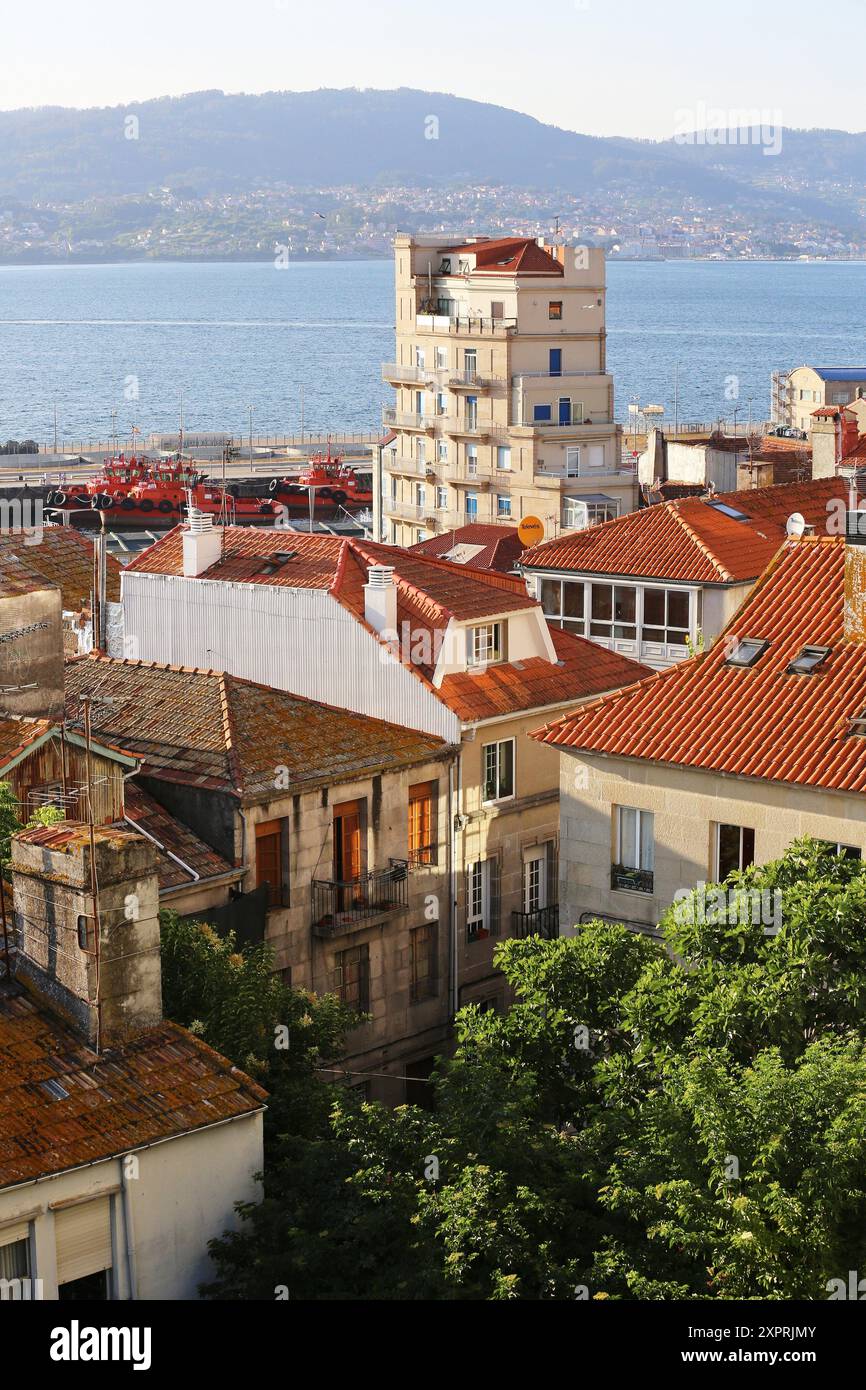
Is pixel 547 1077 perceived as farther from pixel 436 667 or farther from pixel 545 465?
pixel 545 465

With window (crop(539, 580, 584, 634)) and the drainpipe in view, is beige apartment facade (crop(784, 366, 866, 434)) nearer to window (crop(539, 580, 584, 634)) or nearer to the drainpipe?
window (crop(539, 580, 584, 634))

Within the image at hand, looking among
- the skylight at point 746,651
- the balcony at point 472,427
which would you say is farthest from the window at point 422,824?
the balcony at point 472,427

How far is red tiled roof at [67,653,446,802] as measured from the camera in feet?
122

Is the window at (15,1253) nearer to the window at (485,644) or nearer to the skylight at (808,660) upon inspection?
the skylight at (808,660)

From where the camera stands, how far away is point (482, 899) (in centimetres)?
4256

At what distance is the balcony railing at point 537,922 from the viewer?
42312 millimetres

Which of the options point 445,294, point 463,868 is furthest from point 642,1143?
point 445,294

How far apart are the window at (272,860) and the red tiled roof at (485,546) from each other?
104ft

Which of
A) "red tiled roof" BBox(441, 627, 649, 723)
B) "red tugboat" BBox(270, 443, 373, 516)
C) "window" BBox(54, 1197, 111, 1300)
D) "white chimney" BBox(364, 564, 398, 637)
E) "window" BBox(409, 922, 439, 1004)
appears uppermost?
"white chimney" BBox(364, 564, 398, 637)

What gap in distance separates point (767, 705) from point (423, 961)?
10.6 metres

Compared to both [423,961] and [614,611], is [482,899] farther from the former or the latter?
[614,611]

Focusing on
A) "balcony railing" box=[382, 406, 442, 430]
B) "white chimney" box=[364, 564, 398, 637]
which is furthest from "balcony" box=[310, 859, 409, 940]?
"balcony railing" box=[382, 406, 442, 430]

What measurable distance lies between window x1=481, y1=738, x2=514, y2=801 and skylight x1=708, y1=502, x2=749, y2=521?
11927mm

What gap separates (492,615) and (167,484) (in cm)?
11210
